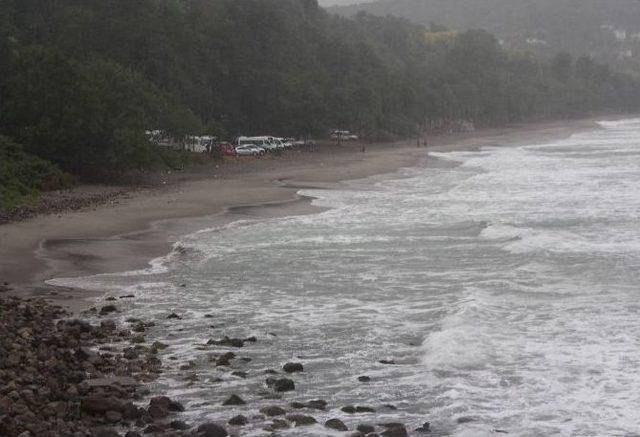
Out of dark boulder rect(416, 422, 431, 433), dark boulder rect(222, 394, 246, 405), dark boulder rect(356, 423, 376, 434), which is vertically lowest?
dark boulder rect(416, 422, 431, 433)

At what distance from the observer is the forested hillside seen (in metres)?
44.9

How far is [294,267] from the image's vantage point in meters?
24.5

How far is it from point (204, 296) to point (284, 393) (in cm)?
753

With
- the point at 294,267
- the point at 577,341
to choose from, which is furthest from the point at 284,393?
the point at 294,267

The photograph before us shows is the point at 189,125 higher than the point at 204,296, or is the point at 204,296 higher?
the point at 189,125

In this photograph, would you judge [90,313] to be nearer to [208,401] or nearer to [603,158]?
[208,401]

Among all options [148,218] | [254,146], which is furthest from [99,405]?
[254,146]

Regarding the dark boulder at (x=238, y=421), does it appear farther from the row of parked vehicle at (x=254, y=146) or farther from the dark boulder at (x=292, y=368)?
the row of parked vehicle at (x=254, y=146)

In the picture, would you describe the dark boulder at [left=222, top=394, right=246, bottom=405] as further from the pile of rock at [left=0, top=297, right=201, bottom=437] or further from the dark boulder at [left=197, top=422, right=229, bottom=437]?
the dark boulder at [left=197, top=422, right=229, bottom=437]

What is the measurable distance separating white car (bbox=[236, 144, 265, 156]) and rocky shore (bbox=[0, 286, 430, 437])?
5099cm

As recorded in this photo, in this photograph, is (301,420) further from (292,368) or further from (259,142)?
(259,142)

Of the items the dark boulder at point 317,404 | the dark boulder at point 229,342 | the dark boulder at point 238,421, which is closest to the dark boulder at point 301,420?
the dark boulder at point 317,404

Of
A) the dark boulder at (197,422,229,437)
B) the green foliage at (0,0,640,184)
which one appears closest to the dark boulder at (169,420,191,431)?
the dark boulder at (197,422,229,437)

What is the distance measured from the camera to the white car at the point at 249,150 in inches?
2653
